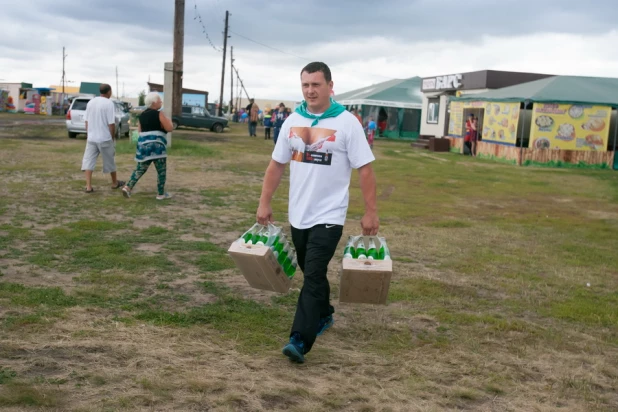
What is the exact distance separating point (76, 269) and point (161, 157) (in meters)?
4.69

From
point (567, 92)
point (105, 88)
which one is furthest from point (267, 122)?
point (105, 88)

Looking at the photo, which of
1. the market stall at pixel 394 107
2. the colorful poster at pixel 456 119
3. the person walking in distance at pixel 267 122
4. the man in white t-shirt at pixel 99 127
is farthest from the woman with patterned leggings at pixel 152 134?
the market stall at pixel 394 107

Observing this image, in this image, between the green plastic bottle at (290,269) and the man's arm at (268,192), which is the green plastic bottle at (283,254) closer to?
the green plastic bottle at (290,269)

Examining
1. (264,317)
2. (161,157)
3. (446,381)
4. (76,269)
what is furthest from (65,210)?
(446,381)

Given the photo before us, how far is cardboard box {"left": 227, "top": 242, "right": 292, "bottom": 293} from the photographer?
468 cm

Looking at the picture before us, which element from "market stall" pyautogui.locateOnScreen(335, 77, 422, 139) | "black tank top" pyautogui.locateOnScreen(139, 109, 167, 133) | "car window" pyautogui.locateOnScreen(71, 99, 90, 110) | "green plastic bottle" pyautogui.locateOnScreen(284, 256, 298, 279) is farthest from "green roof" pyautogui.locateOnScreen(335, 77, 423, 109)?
"green plastic bottle" pyautogui.locateOnScreen(284, 256, 298, 279)

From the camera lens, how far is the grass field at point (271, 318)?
13.4ft

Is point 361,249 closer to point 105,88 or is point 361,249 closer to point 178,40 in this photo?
point 105,88

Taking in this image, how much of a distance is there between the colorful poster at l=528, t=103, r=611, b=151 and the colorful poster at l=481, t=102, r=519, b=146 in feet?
2.93

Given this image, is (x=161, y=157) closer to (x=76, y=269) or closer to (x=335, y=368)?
(x=76, y=269)

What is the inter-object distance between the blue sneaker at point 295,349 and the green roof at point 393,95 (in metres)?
38.6

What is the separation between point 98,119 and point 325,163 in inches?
319

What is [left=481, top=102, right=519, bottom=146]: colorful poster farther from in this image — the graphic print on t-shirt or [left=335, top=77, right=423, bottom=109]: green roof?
the graphic print on t-shirt

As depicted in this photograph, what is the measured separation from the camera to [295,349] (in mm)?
4504
